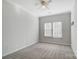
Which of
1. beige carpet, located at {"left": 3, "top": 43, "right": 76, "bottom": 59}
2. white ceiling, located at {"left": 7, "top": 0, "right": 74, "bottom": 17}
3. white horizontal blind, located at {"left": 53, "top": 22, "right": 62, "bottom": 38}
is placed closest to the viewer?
beige carpet, located at {"left": 3, "top": 43, "right": 76, "bottom": 59}

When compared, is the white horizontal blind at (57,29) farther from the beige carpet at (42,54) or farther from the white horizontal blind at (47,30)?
the beige carpet at (42,54)

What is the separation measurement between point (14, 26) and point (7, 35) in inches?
28.0

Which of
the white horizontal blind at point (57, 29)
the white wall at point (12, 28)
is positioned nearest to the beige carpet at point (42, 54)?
the white wall at point (12, 28)

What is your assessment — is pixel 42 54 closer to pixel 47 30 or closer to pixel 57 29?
pixel 57 29

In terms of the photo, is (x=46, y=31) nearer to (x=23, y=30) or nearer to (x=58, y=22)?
(x=58, y=22)

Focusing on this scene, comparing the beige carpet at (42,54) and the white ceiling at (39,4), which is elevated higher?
the white ceiling at (39,4)

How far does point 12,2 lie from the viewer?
3.49m

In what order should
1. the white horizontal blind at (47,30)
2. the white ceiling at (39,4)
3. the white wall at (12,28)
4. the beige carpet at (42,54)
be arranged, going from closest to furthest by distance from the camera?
1. the beige carpet at (42,54)
2. the white wall at (12,28)
3. the white ceiling at (39,4)
4. the white horizontal blind at (47,30)

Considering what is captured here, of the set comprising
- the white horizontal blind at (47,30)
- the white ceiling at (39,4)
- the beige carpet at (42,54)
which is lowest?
the beige carpet at (42,54)

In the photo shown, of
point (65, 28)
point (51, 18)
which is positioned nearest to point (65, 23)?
point (65, 28)

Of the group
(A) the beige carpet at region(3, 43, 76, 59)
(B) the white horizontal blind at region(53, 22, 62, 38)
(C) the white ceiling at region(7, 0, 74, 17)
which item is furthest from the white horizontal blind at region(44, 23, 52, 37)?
(A) the beige carpet at region(3, 43, 76, 59)

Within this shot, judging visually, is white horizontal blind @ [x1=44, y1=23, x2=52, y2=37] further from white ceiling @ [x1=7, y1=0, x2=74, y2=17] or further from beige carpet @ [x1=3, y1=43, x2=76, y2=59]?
beige carpet @ [x1=3, y1=43, x2=76, y2=59]

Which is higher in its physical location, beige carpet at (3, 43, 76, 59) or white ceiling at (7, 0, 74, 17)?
white ceiling at (7, 0, 74, 17)

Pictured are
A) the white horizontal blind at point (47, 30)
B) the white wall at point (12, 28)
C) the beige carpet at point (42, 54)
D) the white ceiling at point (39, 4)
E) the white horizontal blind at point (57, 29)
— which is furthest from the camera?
the white horizontal blind at point (47, 30)
